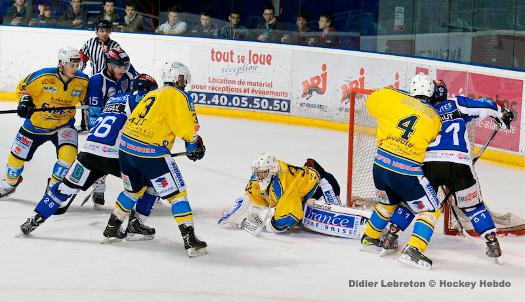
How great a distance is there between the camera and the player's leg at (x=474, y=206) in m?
5.74

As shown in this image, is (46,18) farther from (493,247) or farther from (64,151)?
(493,247)

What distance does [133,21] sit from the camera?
11.8 metres

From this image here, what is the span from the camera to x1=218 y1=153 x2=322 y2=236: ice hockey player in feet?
20.0

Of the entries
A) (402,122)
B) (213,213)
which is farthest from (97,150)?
(402,122)

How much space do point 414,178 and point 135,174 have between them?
1622mm

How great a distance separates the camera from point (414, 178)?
18.3 feet

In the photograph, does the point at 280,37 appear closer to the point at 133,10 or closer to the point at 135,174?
the point at 133,10

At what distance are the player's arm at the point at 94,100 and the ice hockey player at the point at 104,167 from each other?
26.8 inches

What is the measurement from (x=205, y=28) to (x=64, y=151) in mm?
4978

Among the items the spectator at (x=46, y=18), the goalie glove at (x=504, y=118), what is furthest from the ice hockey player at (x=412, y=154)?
the spectator at (x=46, y=18)

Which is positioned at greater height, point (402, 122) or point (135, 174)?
point (402, 122)

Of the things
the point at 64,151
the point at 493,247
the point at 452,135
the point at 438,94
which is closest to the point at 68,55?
the point at 64,151

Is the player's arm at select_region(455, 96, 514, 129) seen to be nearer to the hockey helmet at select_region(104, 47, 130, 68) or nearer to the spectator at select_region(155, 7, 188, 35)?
the hockey helmet at select_region(104, 47, 130, 68)

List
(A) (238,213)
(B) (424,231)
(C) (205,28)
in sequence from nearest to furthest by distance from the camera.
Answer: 1. (B) (424,231)
2. (A) (238,213)
3. (C) (205,28)
